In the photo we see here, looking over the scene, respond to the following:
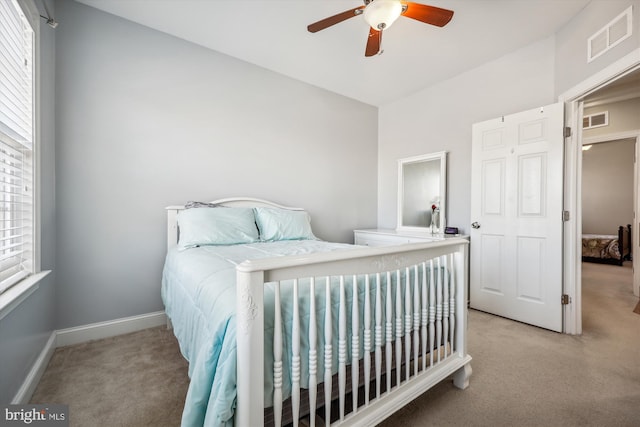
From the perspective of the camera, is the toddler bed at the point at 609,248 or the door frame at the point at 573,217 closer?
the door frame at the point at 573,217

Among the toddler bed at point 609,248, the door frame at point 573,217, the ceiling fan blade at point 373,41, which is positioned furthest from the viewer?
the toddler bed at point 609,248

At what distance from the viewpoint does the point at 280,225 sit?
2.63 m

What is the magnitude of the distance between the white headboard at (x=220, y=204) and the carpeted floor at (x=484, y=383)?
0.82m

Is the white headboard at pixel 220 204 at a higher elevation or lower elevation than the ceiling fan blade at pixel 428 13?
lower

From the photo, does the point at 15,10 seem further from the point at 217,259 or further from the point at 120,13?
the point at 217,259

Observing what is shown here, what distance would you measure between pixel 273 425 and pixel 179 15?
115 inches

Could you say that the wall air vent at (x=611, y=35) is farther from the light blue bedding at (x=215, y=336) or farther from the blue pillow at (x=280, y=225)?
the blue pillow at (x=280, y=225)

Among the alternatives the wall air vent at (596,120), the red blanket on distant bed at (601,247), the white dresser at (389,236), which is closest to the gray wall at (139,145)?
the white dresser at (389,236)

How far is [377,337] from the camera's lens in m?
1.19

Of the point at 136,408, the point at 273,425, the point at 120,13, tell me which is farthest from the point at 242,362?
the point at 120,13

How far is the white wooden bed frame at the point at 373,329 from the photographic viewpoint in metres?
0.84

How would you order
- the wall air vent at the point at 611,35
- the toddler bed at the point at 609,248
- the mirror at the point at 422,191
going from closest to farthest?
the wall air vent at the point at 611,35 → the mirror at the point at 422,191 → the toddler bed at the point at 609,248

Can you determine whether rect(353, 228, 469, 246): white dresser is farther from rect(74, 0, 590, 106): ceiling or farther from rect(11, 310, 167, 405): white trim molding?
rect(11, 310, 167, 405): white trim molding

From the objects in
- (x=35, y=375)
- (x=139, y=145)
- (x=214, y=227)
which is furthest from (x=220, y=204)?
(x=35, y=375)
